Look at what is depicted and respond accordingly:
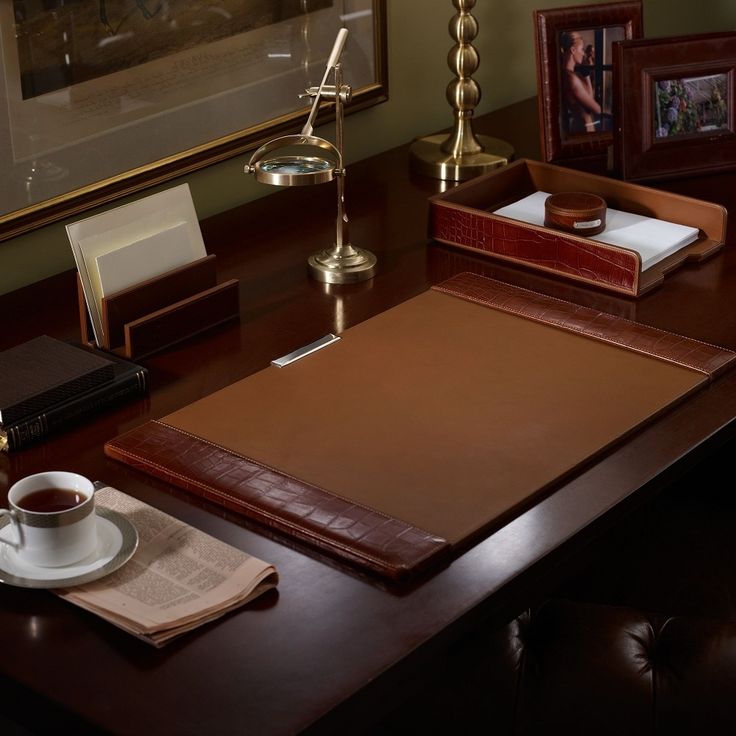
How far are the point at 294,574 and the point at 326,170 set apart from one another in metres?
0.65

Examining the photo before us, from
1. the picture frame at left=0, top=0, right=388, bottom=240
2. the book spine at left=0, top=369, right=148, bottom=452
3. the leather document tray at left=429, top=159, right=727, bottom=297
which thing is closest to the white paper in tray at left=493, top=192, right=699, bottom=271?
the leather document tray at left=429, top=159, right=727, bottom=297

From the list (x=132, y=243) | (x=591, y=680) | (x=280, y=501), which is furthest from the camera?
(x=132, y=243)

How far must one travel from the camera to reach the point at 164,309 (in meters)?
1.60

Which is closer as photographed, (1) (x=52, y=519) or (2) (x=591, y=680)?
(1) (x=52, y=519)

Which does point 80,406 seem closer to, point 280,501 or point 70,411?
point 70,411

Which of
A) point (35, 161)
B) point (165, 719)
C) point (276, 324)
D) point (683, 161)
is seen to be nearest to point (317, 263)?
point (276, 324)

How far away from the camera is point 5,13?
5.47ft

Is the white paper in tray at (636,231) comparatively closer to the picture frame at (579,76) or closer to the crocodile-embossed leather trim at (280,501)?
the picture frame at (579,76)

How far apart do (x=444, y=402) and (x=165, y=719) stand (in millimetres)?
573

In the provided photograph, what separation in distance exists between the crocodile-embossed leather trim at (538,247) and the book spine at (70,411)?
60 cm

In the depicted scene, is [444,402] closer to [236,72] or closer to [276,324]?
[276,324]

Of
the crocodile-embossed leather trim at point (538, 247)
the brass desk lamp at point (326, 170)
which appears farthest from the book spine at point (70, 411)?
the crocodile-embossed leather trim at point (538, 247)

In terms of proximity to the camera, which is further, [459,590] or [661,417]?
[661,417]

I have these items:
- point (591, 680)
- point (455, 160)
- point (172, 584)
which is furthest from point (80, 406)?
point (455, 160)
